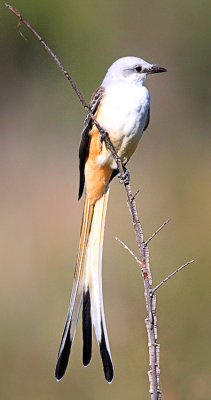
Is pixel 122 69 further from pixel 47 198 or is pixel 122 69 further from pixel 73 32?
pixel 73 32

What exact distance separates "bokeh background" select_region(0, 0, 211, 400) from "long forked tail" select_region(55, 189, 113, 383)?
738mm

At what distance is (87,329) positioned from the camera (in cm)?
279

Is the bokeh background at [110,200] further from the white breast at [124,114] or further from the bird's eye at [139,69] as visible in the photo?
the bird's eye at [139,69]

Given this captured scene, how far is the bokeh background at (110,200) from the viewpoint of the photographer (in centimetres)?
376

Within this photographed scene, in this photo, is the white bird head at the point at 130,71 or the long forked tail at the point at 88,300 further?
the white bird head at the point at 130,71

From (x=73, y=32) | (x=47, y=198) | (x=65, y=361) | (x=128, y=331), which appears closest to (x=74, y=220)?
(x=47, y=198)

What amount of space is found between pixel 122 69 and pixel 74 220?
6.79 feet

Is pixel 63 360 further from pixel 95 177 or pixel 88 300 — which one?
pixel 95 177

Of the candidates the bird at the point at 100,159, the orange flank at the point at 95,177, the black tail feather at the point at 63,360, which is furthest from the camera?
the orange flank at the point at 95,177

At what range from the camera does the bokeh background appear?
3762mm

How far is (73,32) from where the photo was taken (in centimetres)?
757

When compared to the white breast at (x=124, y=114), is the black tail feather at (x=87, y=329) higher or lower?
lower

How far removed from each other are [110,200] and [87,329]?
2.37 metres

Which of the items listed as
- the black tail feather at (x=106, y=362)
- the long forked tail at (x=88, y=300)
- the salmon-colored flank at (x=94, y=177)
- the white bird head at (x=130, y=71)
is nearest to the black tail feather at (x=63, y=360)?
the long forked tail at (x=88, y=300)
